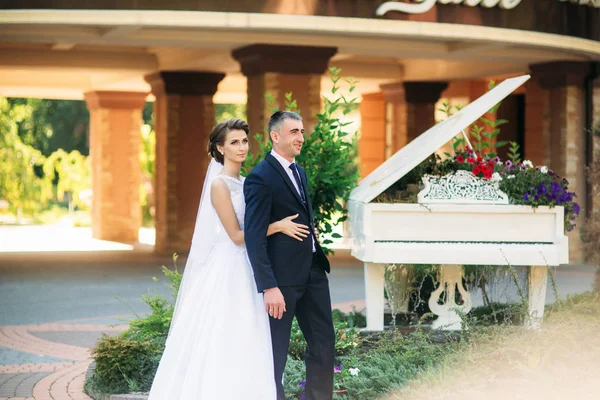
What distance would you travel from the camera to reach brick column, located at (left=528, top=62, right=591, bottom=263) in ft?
55.1

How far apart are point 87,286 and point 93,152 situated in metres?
9.21

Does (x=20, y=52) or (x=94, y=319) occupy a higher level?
(x=20, y=52)

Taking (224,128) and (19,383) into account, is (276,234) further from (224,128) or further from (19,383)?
(19,383)

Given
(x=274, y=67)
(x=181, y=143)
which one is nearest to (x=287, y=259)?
(x=274, y=67)

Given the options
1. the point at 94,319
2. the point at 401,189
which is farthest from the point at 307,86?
the point at 401,189

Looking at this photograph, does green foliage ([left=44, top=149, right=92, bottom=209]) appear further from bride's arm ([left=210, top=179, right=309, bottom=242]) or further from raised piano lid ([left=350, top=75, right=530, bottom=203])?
bride's arm ([left=210, top=179, right=309, bottom=242])

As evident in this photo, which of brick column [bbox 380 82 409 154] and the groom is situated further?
brick column [bbox 380 82 409 154]

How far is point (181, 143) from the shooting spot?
18.4 meters

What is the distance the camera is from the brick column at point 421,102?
2042 centimetres

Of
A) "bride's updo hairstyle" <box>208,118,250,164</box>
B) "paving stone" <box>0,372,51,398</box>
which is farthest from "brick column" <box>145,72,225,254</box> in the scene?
"bride's updo hairstyle" <box>208,118,250,164</box>

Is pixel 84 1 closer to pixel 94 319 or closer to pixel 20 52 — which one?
pixel 94 319

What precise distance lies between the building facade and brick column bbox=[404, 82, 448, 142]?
25 millimetres

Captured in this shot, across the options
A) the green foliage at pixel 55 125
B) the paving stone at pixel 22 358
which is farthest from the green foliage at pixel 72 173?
the paving stone at pixel 22 358

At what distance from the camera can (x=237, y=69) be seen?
17.7 m
